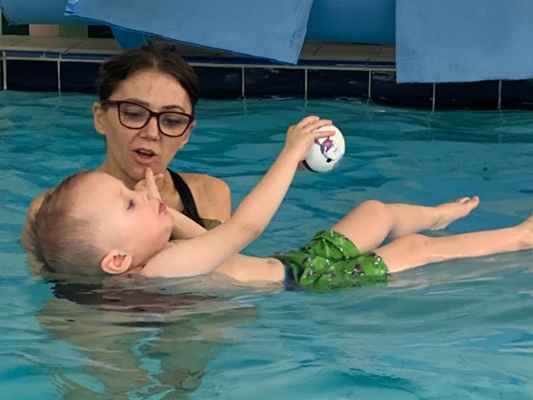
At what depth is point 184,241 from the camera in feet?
12.8

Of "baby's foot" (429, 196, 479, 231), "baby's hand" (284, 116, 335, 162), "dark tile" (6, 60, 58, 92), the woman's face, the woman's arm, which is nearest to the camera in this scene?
"baby's hand" (284, 116, 335, 162)

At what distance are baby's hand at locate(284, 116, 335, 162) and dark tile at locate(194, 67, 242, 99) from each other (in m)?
3.81

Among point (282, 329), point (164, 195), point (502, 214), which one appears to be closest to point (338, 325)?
point (282, 329)

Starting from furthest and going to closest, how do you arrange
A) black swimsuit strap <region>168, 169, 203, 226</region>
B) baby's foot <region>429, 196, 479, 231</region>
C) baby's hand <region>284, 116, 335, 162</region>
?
baby's foot <region>429, 196, 479, 231</region> → black swimsuit strap <region>168, 169, 203, 226</region> → baby's hand <region>284, 116, 335, 162</region>

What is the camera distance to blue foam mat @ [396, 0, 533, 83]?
18.0 feet

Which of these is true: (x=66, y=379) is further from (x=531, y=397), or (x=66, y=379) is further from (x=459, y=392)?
→ (x=531, y=397)

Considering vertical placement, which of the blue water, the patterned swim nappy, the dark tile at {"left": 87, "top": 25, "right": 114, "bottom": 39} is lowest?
the blue water

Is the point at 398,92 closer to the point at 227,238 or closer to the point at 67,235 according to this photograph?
the point at 227,238

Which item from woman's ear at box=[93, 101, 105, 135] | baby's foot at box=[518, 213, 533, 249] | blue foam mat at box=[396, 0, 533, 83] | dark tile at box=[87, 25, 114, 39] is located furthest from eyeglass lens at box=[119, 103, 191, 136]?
dark tile at box=[87, 25, 114, 39]

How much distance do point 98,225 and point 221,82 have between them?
423 centimetres

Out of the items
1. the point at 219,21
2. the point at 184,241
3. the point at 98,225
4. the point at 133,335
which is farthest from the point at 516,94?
the point at 133,335

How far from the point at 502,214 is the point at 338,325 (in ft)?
6.48

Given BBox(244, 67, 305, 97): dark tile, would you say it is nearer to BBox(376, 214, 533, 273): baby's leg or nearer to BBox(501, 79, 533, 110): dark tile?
BBox(501, 79, 533, 110): dark tile

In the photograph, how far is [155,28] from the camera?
5738 millimetres
